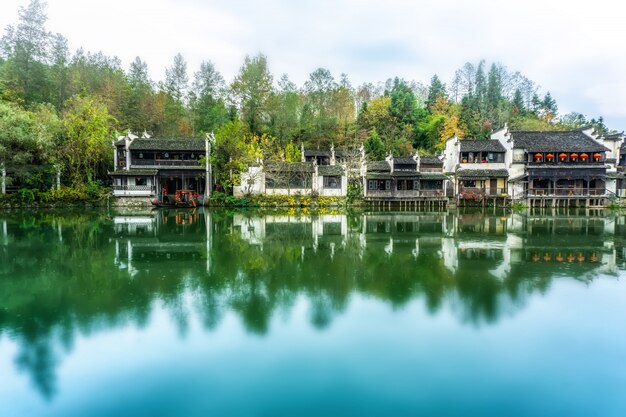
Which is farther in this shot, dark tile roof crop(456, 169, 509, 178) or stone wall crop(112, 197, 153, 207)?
dark tile roof crop(456, 169, 509, 178)

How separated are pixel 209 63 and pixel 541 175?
→ 41999mm

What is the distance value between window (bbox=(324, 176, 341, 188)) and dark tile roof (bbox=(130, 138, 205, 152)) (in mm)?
12098

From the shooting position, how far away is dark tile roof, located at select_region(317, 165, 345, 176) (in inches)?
1493

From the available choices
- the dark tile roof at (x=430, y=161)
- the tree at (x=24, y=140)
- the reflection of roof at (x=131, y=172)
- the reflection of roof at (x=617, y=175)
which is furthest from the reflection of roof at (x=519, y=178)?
the tree at (x=24, y=140)

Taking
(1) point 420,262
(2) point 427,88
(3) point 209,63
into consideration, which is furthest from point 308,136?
(1) point 420,262

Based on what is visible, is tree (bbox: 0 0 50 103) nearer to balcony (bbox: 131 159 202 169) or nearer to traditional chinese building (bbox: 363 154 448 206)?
balcony (bbox: 131 159 202 169)

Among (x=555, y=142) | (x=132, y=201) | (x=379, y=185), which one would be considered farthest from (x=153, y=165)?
(x=555, y=142)

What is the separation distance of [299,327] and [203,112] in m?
46.7

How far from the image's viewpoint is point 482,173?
124ft

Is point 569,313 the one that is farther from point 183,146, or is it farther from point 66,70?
point 66,70

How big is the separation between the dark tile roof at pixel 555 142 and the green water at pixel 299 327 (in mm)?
21990

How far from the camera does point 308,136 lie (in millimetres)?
50344

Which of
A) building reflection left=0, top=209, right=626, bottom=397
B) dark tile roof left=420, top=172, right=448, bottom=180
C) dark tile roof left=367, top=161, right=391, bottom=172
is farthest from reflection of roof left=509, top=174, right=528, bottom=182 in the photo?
building reflection left=0, top=209, right=626, bottom=397

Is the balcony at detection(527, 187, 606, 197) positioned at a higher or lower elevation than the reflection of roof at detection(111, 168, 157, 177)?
lower
